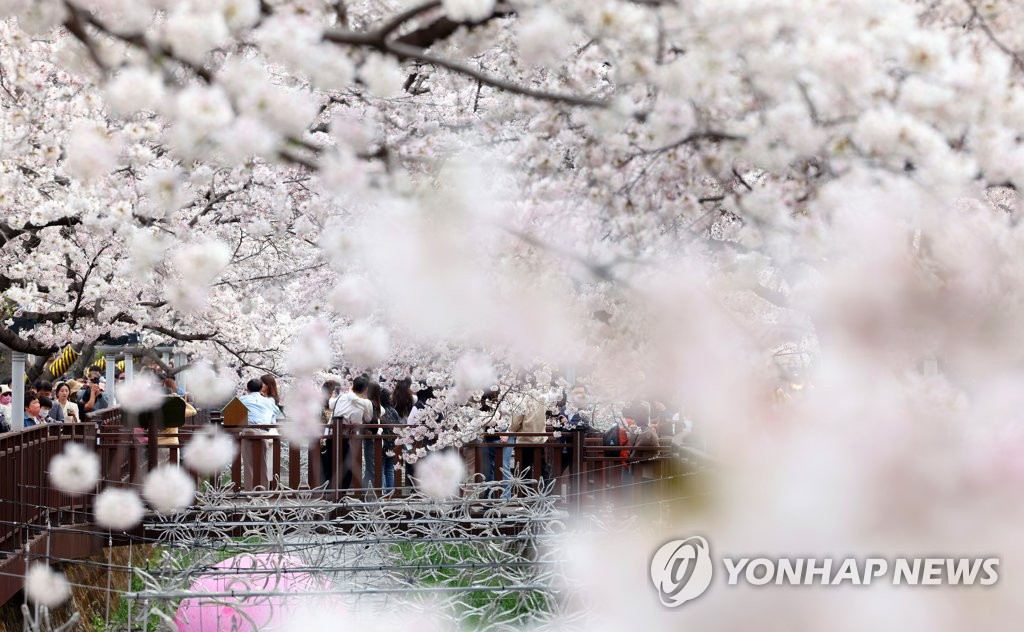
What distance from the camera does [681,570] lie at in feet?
10.4

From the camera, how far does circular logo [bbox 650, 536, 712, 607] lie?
2865 millimetres

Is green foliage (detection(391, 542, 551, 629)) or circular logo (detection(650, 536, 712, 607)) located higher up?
circular logo (detection(650, 536, 712, 607))

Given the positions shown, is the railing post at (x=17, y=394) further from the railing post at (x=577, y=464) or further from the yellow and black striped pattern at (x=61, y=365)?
the yellow and black striped pattern at (x=61, y=365)

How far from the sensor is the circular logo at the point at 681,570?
2865 millimetres

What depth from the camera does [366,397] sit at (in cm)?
1248

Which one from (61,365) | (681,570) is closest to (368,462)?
(681,570)

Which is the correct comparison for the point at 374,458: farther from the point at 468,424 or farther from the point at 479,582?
the point at 479,582

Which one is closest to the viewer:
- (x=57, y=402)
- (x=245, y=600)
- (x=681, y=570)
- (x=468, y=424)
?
(x=681, y=570)

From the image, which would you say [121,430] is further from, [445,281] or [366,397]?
[445,281]

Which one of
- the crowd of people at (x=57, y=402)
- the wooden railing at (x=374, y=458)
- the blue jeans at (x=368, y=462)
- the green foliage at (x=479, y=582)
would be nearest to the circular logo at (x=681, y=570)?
the green foliage at (x=479, y=582)

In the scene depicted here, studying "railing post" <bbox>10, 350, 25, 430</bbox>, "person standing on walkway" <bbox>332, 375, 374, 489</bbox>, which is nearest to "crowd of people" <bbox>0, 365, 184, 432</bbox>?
"railing post" <bbox>10, 350, 25, 430</bbox>

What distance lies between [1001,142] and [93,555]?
30.7ft

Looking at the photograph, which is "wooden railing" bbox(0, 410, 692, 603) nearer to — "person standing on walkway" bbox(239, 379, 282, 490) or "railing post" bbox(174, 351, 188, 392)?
"person standing on walkway" bbox(239, 379, 282, 490)

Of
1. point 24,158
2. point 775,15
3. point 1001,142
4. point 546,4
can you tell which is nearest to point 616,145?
point 546,4
